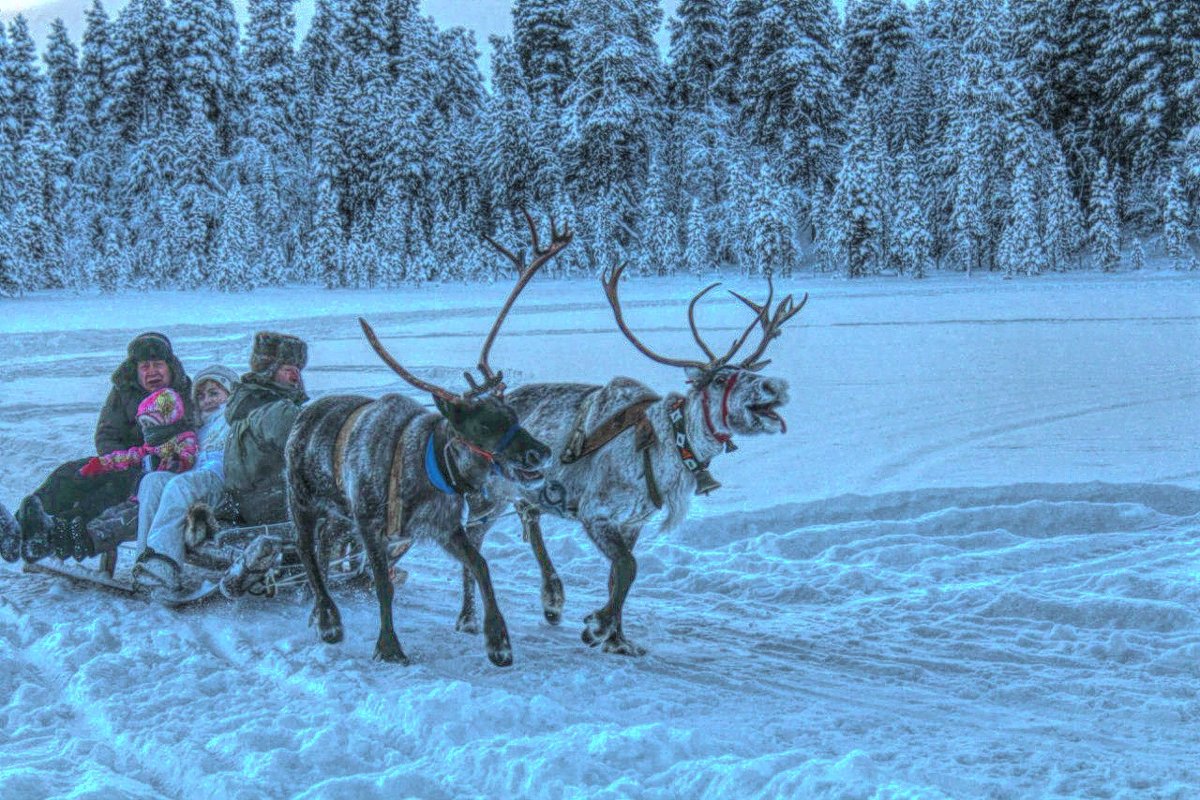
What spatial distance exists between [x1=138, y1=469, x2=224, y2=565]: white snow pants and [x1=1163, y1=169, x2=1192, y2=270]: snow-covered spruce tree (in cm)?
3264

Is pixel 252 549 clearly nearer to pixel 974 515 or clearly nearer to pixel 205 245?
pixel 974 515

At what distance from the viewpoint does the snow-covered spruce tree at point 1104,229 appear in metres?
32.3

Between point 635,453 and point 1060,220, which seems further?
point 1060,220

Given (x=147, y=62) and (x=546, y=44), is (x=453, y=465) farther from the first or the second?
(x=147, y=62)

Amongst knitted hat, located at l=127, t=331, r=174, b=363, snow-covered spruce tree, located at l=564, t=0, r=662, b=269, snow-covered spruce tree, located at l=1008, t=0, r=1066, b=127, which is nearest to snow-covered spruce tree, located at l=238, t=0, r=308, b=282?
snow-covered spruce tree, located at l=564, t=0, r=662, b=269

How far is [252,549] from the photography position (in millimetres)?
5430

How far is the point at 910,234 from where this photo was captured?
33906mm

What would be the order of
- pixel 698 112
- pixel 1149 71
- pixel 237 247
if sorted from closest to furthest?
pixel 1149 71
pixel 237 247
pixel 698 112

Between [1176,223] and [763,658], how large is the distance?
32096 millimetres

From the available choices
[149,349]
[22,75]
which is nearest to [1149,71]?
[149,349]

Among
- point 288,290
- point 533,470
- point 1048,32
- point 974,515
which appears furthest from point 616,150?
point 533,470

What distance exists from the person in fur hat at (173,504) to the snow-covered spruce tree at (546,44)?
131 feet

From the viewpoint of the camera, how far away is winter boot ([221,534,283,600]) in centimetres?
542

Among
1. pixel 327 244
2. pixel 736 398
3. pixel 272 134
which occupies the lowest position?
pixel 736 398
